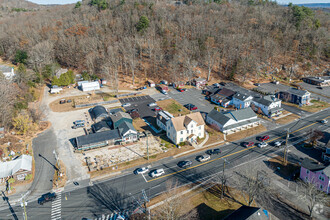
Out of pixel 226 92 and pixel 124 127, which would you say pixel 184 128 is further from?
pixel 226 92

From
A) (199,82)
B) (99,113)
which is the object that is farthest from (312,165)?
(199,82)

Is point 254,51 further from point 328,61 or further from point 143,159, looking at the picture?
point 143,159

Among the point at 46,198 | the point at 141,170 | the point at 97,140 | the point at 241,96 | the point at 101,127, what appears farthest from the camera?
the point at 241,96

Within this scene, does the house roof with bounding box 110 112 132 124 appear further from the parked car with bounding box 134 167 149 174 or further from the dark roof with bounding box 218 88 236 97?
the dark roof with bounding box 218 88 236 97

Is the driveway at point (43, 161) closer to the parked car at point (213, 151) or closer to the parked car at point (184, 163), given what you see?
the parked car at point (184, 163)

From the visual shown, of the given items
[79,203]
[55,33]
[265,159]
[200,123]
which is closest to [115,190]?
[79,203]

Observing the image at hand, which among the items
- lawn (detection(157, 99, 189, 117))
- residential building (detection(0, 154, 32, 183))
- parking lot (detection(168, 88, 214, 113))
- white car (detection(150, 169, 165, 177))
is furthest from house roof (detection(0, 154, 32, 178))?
parking lot (detection(168, 88, 214, 113))
